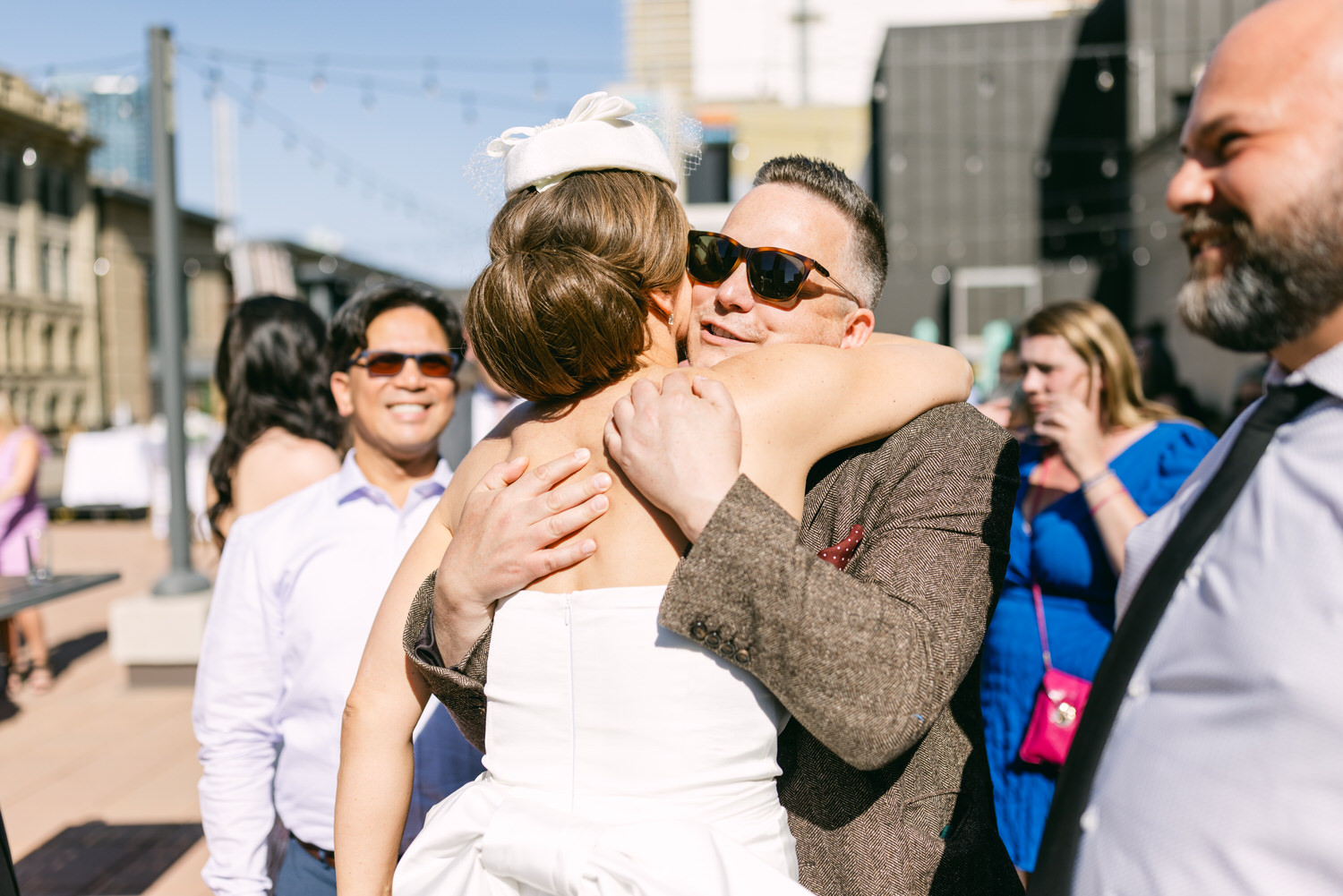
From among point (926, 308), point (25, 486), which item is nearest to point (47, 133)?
point (25, 486)

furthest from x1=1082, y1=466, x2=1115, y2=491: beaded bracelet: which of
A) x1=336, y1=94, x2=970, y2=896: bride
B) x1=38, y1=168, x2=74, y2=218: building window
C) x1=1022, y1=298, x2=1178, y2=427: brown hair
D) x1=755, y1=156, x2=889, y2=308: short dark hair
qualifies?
x1=38, y1=168, x2=74, y2=218: building window

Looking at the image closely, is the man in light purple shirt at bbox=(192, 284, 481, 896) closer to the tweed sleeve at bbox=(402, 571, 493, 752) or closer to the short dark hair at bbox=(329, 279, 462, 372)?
the short dark hair at bbox=(329, 279, 462, 372)

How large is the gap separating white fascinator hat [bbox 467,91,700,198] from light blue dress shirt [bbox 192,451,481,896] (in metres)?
1.20

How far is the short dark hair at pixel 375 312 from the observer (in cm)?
261

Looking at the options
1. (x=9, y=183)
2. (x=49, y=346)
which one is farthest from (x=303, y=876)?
(x=49, y=346)

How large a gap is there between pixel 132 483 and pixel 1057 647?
17.7 meters

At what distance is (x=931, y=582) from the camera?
135cm

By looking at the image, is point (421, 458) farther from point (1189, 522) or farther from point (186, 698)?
point (186, 698)

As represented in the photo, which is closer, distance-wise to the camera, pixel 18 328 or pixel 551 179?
pixel 551 179

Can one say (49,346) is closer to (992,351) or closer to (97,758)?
(992,351)

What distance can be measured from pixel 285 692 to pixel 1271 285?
218 centimetres

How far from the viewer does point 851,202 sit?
1848 millimetres

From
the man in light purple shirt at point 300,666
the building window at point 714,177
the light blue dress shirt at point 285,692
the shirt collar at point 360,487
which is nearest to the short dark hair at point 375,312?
the man in light purple shirt at point 300,666

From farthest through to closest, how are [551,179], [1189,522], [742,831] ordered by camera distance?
[551,179], [742,831], [1189,522]
